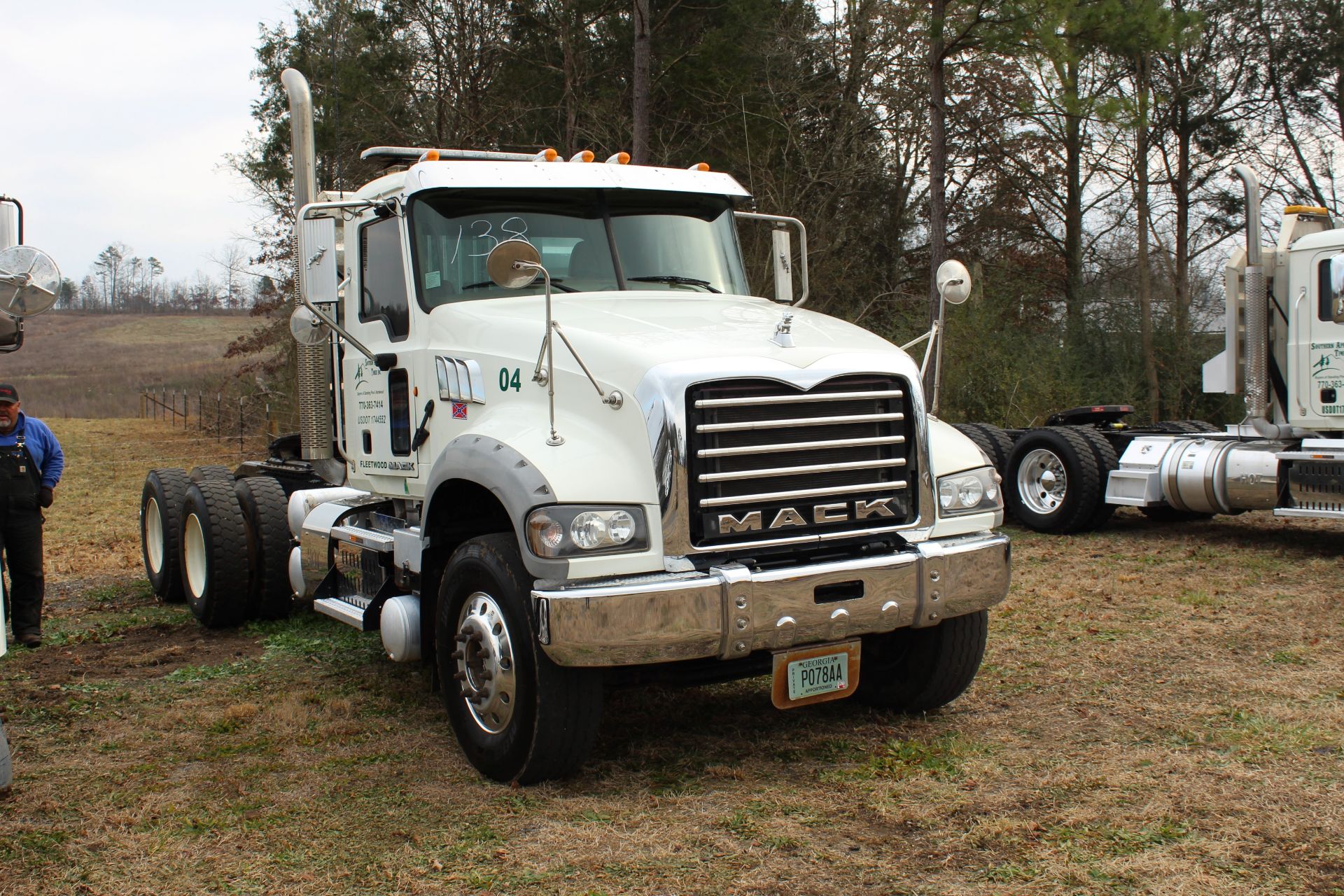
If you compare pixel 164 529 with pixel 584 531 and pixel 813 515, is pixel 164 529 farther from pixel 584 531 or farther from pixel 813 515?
pixel 813 515

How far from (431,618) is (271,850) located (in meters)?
1.58

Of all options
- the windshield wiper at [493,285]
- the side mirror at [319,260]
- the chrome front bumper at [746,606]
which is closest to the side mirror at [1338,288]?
the chrome front bumper at [746,606]

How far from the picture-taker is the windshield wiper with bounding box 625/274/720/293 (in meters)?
5.98

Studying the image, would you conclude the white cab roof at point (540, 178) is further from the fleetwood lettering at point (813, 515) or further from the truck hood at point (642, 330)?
the fleetwood lettering at point (813, 515)

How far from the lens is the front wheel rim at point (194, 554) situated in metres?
8.59

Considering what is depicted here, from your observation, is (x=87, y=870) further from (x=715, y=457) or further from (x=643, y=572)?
(x=715, y=457)

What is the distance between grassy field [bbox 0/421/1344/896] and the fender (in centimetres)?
97

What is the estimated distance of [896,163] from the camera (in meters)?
25.1

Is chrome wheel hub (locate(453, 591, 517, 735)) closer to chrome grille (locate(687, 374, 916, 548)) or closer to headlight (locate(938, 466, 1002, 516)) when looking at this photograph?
chrome grille (locate(687, 374, 916, 548))

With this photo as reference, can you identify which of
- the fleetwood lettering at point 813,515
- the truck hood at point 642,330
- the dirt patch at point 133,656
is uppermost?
the truck hood at point 642,330

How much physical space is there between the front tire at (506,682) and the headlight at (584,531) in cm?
29

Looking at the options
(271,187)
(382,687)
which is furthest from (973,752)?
→ (271,187)

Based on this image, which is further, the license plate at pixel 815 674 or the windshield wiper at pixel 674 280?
the windshield wiper at pixel 674 280

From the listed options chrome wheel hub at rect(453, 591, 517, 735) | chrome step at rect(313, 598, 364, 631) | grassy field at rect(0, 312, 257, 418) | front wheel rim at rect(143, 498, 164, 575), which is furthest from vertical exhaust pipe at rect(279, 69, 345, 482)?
grassy field at rect(0, 312, 257, 418)
